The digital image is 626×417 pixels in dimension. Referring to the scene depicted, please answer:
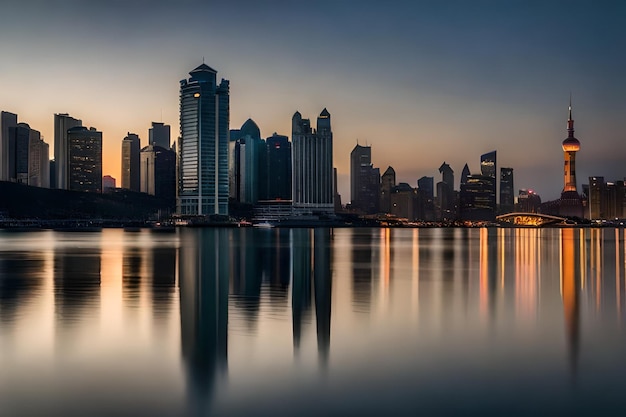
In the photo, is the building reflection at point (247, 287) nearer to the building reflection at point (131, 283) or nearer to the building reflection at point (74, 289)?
the building reflection at point (131, 283)

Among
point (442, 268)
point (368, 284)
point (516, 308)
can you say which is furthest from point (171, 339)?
point (442, 268)

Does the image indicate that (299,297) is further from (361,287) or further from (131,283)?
(131,283)

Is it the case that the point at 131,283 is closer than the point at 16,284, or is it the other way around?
the point at 16,284

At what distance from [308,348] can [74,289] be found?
17112 millimetres

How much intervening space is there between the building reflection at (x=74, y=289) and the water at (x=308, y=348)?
0.60ft

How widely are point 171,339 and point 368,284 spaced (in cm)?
1750

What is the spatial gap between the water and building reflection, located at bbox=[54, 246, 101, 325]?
18 cm

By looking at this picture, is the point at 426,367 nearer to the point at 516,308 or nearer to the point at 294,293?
the point at 516,308

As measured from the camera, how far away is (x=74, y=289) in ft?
98.8

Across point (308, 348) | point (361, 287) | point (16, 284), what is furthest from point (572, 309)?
point (16, 284)

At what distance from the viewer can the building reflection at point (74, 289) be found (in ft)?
73.5

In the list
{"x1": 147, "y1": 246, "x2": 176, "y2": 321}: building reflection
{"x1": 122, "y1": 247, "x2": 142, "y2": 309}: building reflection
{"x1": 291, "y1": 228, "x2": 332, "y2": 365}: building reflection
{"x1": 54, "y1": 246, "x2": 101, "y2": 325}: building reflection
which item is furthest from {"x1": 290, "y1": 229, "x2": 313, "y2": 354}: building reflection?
{"x1": 54, "y1": 246, "x2": 101, "y2": 325}: building reflection

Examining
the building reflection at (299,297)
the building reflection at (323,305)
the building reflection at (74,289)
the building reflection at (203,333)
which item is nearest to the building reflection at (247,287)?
the building reflection at (203,333)

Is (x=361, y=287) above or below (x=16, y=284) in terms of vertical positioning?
below
